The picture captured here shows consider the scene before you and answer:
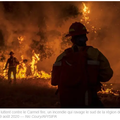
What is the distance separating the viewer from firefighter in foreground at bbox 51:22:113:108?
2141 millimetres

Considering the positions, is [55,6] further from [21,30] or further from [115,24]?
[115,24]

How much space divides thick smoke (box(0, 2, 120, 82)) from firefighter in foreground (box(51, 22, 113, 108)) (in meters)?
14.5

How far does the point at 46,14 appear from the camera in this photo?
17906 mm

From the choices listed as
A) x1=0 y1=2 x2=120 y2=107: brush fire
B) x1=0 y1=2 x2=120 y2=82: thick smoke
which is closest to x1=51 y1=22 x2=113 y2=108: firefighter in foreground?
x1=0 y1=2 x2=120 y2=107: brush fire

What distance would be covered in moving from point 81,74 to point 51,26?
15.6 metres

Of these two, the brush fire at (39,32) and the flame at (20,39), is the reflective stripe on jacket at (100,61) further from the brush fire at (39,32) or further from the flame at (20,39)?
the flame at (20,39)

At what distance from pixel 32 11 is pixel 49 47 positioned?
13.0 feet

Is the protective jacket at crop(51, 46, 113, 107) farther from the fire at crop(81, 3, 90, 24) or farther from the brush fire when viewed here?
the fire at crop(81, 3, 90, 24)

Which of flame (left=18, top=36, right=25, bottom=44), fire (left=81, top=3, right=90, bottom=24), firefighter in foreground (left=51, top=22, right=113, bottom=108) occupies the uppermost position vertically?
fire (left=81, top=3, right=90, bottom=24)

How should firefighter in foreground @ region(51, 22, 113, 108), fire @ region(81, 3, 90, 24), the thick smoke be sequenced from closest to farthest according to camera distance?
firefighter in foreground @ region(51, 22, 113, 108), the thick smoke, fire @ region(81, 3, 90, 24)

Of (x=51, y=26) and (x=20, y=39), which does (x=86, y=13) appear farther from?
(x=20, y=39)

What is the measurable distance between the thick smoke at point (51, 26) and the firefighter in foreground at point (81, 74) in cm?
1453

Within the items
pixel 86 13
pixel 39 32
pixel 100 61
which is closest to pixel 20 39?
pixel 39 32

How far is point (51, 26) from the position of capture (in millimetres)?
17312
